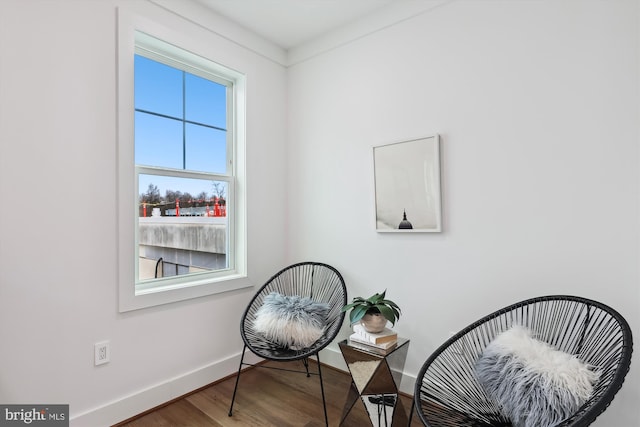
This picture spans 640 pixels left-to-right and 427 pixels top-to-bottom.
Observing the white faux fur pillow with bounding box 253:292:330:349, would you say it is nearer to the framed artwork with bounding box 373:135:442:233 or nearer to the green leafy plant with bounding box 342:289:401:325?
the green leafy plant with bounding box 342:289:401:325

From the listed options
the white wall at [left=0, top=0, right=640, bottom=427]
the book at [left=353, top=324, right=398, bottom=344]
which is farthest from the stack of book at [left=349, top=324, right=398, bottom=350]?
the white wall at [left=0, top=0, right=640, bottom=427]

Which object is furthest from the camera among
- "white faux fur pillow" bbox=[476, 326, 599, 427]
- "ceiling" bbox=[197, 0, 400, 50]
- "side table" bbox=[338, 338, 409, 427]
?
"ceiling" bbox=[197, 0, 400, 50]

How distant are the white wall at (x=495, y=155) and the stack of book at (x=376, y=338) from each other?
0.45 metres

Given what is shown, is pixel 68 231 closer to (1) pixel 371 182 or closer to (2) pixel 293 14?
(1) pixel 371 182

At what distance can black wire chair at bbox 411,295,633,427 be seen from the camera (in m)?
1.16

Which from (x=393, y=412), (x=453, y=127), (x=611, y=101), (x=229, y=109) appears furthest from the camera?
(x=229, y=109)

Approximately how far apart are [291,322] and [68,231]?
49.8 inches

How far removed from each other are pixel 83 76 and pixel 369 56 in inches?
68.7

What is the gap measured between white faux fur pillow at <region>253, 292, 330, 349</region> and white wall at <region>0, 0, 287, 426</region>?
576mm

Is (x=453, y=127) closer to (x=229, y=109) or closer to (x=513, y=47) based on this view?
(x=513, y=47)

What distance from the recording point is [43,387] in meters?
1.63

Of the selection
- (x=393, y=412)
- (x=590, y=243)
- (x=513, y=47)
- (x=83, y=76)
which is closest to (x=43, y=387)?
(x=83, y=76)

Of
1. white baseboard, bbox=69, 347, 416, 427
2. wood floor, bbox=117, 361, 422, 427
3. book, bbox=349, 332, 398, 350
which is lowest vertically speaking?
wood floor, bbox=117, 361, 422, 427

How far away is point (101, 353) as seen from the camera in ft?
5.97
